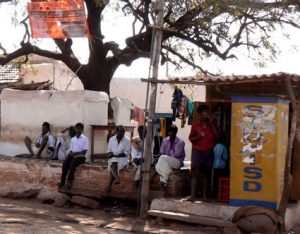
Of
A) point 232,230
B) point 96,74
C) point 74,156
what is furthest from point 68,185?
point 96,74

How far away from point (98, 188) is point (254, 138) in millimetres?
3869

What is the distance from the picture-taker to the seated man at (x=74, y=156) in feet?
36.5

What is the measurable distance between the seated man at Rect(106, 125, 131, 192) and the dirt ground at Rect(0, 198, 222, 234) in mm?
666

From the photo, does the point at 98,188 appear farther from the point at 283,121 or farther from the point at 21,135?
the point at 283,121

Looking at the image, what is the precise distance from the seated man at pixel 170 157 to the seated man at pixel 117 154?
847mm

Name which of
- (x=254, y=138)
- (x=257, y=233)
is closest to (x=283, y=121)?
(x=254, y=138)

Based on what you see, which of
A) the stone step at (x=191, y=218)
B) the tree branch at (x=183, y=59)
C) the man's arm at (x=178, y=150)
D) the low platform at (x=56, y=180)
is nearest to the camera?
the stone step at (x=191, y=218)

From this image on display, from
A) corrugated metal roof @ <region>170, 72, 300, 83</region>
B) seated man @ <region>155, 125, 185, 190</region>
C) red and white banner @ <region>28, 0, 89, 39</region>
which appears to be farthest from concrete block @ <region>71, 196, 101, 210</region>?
red and white banner @ <region>28, 0, 89, 39</region>

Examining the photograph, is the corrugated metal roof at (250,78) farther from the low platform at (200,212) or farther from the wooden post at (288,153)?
the low platform at (200,212)

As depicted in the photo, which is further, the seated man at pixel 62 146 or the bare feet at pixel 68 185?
the seated man at pixel 62 146

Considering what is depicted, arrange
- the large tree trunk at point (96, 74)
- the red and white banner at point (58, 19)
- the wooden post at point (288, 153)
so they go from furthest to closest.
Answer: the large tree trunk at point (96, 74), the red and white banner at point (58, 19), the wooden post at point (288, 153)

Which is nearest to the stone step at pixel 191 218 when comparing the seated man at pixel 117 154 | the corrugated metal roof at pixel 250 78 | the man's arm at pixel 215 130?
the man's arm at pixel 215 130

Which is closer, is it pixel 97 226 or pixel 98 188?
pixel 97 226

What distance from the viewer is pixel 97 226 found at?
353 inches
